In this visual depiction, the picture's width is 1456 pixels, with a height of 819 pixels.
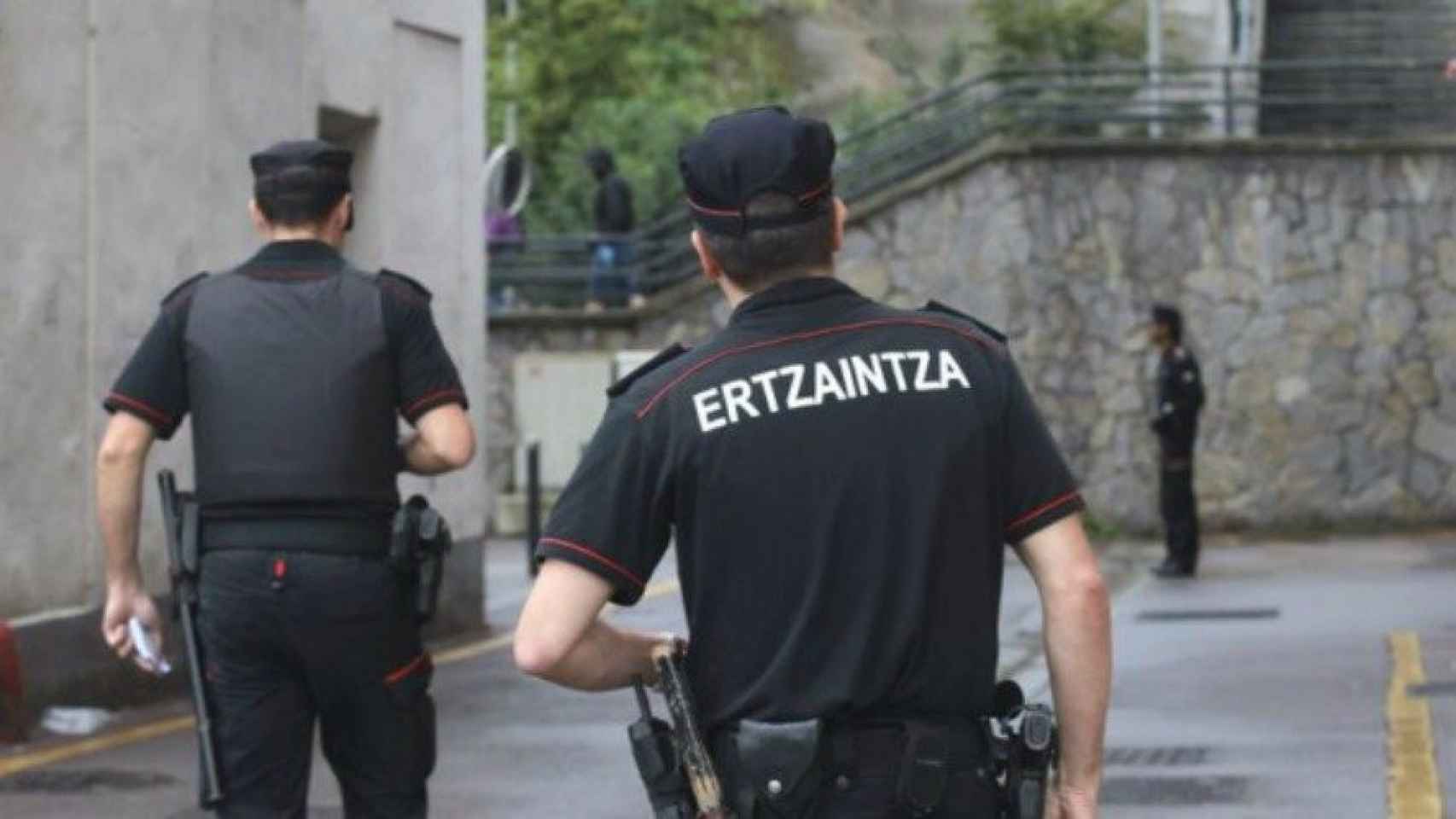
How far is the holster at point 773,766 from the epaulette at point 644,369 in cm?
48

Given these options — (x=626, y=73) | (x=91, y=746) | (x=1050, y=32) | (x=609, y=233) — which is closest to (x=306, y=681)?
(x=91, y=746)

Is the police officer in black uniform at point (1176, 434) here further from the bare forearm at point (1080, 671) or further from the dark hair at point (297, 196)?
the bare forearm at point (1080, 671)

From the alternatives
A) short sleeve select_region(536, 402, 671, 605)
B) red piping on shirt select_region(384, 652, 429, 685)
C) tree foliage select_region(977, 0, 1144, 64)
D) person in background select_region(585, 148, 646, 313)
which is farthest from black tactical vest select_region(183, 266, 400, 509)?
tree foliage select_region(977, 0, 1144, 64)

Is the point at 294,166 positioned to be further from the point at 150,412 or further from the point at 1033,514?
the point at 1033,514

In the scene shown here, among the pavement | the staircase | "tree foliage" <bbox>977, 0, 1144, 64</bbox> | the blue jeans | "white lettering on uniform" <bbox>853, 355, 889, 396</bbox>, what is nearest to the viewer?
"white lettering on uniform" <bbox>853, 355, 889, 396</bbox>

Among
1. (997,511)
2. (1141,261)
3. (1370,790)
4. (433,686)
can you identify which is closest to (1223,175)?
(1141,261)

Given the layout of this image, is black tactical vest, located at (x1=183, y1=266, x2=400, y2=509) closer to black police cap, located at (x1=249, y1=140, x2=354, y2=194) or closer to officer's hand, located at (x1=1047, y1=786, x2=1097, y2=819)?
black police cap, located at (x1=249, y1=140, x2=354, y2=194)

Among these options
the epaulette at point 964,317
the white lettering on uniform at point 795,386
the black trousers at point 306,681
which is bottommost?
the black trousers at point 306,681

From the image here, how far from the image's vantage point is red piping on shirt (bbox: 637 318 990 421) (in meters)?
4.88

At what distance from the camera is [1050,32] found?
3819 cm

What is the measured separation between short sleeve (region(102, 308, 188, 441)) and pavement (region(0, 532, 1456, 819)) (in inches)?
133

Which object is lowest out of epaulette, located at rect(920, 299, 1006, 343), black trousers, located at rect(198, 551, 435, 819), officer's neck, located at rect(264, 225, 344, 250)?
black trousers, located at rect(198, 551, 435, 819)

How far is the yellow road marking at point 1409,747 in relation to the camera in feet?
34.3

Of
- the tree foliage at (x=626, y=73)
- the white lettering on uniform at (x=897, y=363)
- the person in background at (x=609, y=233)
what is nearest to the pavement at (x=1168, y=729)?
the white lettering on uniform at (x=897, y=363)
